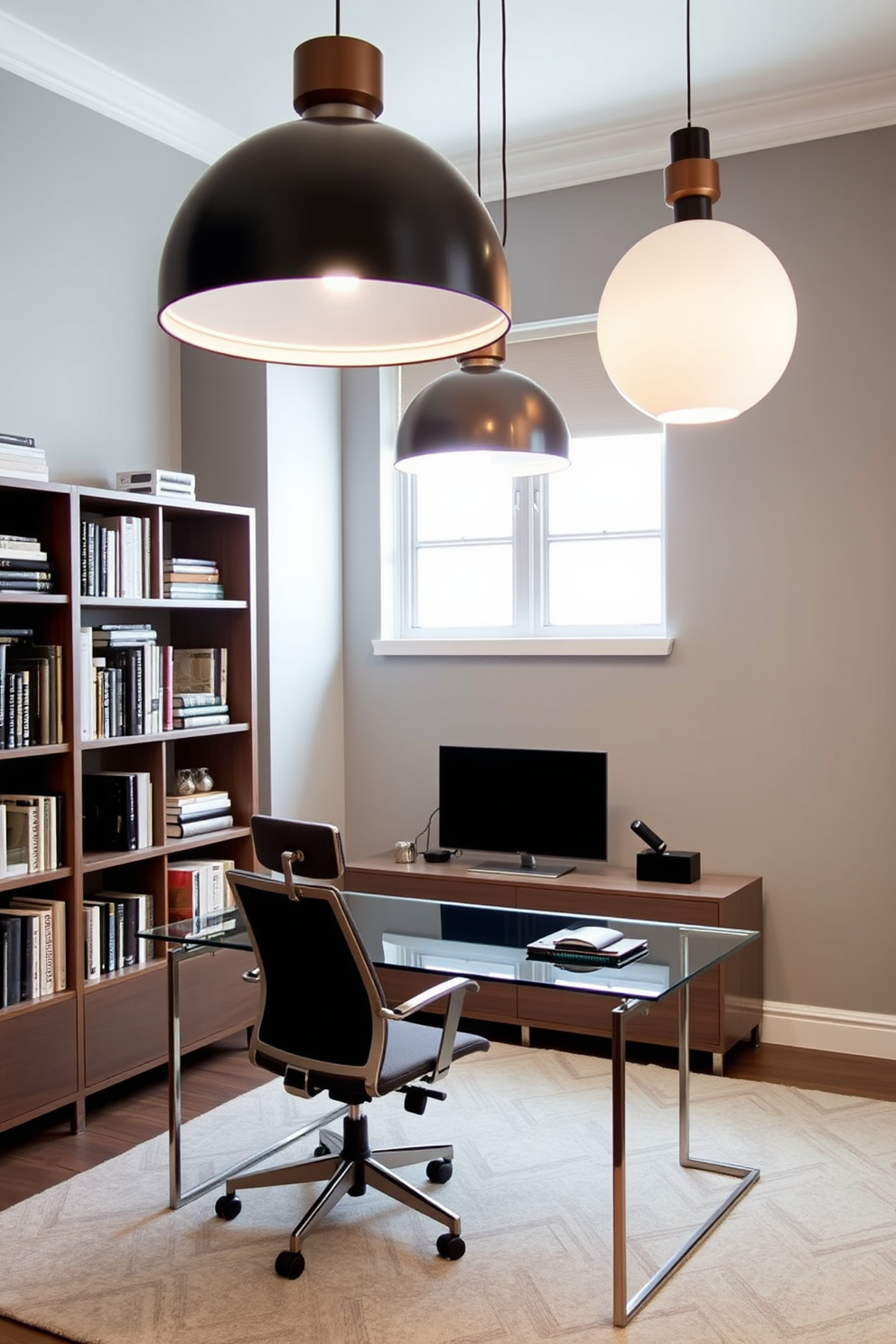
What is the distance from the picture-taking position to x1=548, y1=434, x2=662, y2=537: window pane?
4707 millimetres

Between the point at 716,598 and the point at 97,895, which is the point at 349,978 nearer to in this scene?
the point at 97,895

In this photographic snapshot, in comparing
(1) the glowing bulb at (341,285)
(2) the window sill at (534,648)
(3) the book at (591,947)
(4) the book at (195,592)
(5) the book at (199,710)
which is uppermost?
(1) the glowing bulb at (341,285)

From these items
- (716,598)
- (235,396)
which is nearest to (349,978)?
(716,598)

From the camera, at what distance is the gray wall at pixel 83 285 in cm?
393

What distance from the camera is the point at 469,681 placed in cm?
493

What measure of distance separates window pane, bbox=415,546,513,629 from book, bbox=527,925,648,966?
230cm

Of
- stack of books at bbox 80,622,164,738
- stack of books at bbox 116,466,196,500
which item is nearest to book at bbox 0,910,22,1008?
stack of books at bbox 80,622,164,738

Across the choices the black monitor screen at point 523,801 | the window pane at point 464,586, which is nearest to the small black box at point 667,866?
the black monitor screen at point 523,801

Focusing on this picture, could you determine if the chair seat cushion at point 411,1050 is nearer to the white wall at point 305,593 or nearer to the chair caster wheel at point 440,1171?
the chair caster wheel at point 440,1171

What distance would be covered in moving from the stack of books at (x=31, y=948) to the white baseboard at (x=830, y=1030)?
2441mm

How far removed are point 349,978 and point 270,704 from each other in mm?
2174

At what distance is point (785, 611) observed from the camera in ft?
14.2

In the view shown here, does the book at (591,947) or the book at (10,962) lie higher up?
the book at (591,947)

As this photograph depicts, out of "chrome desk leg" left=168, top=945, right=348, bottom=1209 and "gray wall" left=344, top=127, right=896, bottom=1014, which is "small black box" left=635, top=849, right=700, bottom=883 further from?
"chrome desk leg" left=168, top=945, right=348, bottom=1209
